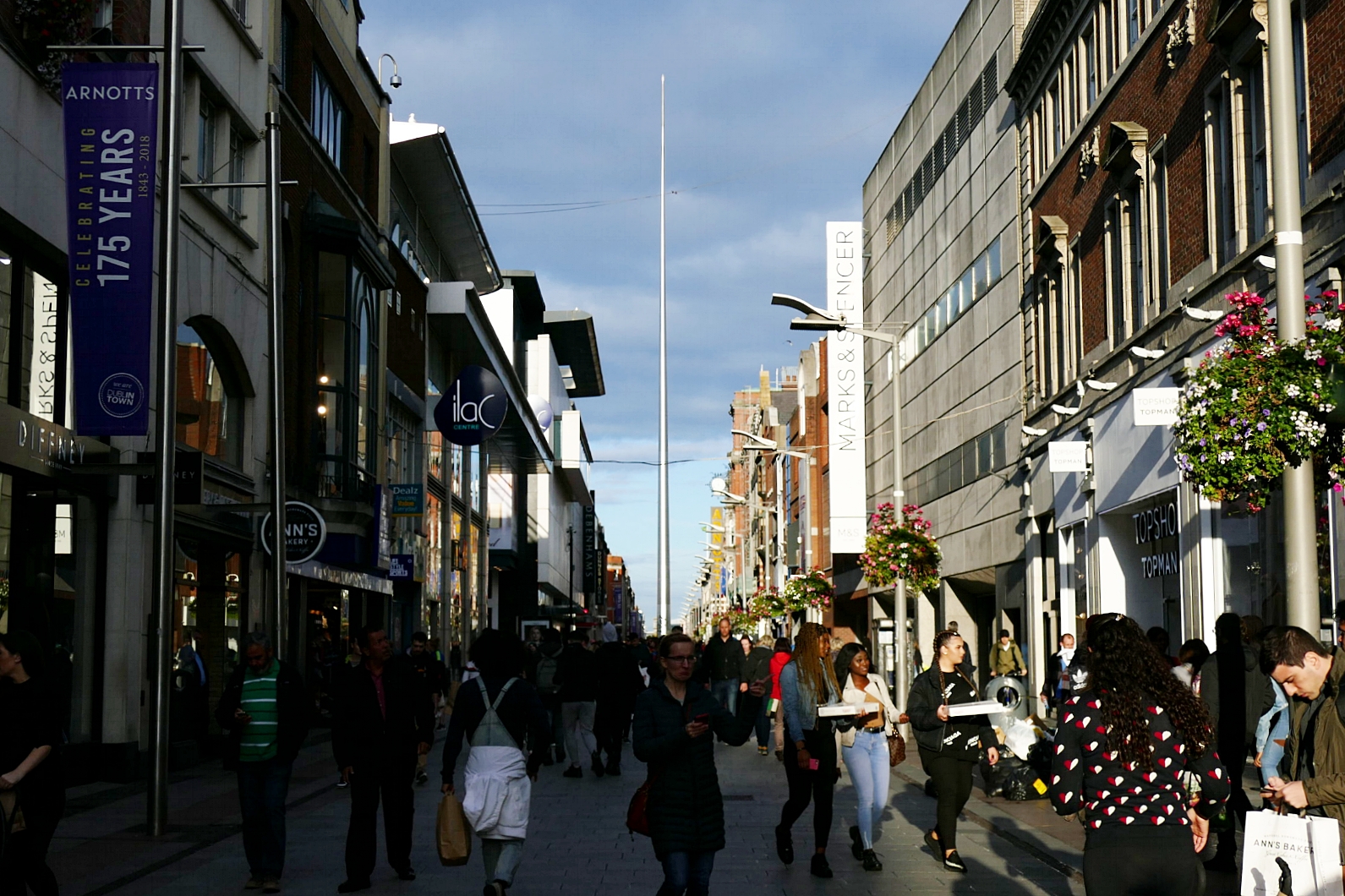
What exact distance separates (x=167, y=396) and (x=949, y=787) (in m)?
7.88

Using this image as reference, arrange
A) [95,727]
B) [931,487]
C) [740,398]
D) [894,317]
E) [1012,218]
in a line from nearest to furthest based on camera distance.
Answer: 1. [95,727]
2. [1012,218]
3. [931,487]
4. [894,317]
5. [740,398]

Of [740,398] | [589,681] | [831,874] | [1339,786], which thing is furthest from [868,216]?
[740,398]

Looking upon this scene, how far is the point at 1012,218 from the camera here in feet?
110

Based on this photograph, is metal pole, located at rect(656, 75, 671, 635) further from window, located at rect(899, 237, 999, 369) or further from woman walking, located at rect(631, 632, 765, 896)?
woman walking, located at rect(631, 632, 765, 896)

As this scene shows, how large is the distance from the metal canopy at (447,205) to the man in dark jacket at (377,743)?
1390 inches

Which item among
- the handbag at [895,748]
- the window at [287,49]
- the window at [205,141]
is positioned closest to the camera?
the handbag at [895,748]

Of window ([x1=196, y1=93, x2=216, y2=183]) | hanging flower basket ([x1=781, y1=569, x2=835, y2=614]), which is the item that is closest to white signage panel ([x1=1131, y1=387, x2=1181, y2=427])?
window ([x1=196, y1=93, x2=216, y2=183])

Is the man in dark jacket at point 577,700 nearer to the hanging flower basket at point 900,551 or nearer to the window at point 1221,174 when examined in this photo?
the window at point 1221,174

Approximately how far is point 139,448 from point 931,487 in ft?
92.4

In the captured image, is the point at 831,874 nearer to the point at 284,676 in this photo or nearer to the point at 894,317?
the point at 284,676

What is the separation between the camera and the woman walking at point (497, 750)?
31.5 feet

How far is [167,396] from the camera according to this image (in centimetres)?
1450

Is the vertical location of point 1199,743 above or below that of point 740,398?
below

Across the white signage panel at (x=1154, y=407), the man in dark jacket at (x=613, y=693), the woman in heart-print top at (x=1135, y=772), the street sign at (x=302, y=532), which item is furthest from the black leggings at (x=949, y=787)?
the street sign at (x=302, y=532)
